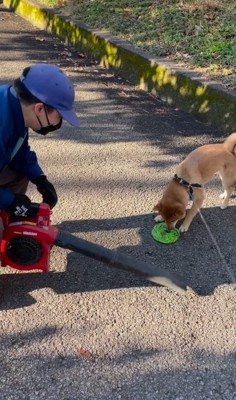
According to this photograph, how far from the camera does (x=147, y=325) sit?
259 centimetres

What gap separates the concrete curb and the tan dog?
1467mm

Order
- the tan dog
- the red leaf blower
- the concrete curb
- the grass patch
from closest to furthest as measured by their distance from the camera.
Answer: the red leaf blower, the tan dog, the concrete curb, the grass patch

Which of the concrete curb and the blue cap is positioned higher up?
the blue cap

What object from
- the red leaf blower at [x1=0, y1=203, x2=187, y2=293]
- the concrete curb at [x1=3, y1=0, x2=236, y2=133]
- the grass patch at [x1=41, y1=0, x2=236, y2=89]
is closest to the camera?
the red leaf blower at [x1=0, y1=203, x2=187, y2=293]

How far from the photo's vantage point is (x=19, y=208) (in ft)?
8.32

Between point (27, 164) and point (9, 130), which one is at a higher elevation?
point (9, 130)

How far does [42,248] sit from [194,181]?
133 cm

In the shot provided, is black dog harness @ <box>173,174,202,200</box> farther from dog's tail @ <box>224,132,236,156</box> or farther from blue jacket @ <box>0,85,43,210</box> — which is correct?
blue jacket @ <box>0,85,43,210</box>

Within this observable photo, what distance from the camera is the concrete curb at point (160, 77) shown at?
197 inches

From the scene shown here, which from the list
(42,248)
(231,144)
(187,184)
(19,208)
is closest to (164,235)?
(187,184)

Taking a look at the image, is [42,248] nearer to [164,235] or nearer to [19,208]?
[19,208]

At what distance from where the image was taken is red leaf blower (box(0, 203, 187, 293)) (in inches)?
99.4

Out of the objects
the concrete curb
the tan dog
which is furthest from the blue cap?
the concrete curb

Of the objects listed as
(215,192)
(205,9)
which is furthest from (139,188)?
(205,9)
